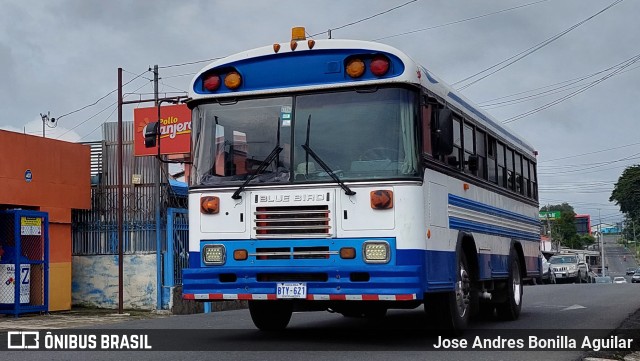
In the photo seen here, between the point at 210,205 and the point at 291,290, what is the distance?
1430mm

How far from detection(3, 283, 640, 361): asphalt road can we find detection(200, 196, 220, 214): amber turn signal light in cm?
157

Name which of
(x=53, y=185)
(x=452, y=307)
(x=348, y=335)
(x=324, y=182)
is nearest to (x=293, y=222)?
(x=324, y=182)

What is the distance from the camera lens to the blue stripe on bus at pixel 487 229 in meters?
10.6

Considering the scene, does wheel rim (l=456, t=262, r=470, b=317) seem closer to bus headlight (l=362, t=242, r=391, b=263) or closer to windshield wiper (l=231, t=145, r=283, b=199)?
bus headlight (l=362, t=242, r=391, b=263)

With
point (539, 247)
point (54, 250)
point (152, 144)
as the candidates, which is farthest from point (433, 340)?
point (54, 250)

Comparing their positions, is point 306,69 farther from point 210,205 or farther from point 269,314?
point 269,314

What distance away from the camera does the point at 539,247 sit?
672 inches

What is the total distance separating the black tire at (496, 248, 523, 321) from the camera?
13.9 meters

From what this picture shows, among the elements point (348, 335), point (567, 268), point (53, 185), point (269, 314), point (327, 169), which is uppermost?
point (53, 185)

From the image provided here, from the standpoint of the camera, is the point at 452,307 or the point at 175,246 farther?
the point at 175,246

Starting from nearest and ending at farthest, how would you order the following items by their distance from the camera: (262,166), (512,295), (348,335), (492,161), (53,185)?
(262,166) < (348,335) < (492,161) < (512,295) < (53,185)

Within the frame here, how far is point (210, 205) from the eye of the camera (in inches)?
381

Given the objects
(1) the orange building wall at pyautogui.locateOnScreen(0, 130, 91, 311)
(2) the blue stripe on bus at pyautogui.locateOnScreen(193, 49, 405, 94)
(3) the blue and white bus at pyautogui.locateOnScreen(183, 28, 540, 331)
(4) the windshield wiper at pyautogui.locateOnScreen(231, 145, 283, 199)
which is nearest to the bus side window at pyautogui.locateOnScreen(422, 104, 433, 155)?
(3) the blue and white bus at pyautogui.locateOnScreen(183, 28, 540, 331)

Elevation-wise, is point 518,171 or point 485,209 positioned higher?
point 518,171
